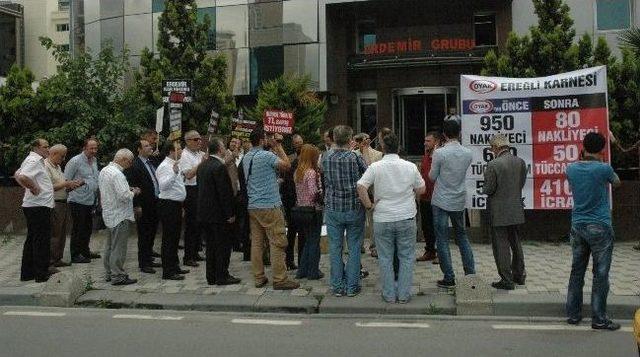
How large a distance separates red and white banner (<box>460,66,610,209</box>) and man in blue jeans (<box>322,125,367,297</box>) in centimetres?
389

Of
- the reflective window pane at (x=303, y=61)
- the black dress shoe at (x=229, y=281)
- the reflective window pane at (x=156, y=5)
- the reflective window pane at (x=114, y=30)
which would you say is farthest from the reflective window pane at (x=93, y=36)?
the black dress shoe at (x=229, y=281)

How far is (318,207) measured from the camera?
29.3 feet

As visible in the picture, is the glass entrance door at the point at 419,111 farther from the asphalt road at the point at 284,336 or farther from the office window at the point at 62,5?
the office window at the point at 62,5

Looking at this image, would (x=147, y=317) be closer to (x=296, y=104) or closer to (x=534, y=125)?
(x=534, y=125)

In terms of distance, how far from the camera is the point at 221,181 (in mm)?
8867

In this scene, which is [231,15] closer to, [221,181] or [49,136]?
[49,136]

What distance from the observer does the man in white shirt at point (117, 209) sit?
8883mm

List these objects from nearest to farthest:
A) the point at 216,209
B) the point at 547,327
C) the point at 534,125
Result: 1. the point at 547,327
2. the point at 216,209
3. the point at 534,125

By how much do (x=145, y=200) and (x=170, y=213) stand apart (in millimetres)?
788

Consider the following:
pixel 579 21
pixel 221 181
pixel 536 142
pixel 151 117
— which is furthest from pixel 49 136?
pixel 579 21

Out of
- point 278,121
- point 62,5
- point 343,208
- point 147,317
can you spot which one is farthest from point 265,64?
point 62,5

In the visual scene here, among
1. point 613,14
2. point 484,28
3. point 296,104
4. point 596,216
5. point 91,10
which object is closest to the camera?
point 596,216

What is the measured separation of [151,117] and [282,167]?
1040 centimetres

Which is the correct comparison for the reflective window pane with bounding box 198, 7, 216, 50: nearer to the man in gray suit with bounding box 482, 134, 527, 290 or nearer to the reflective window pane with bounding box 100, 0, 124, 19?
the reflective window pane with bounding box 100, 0, 124, 19
